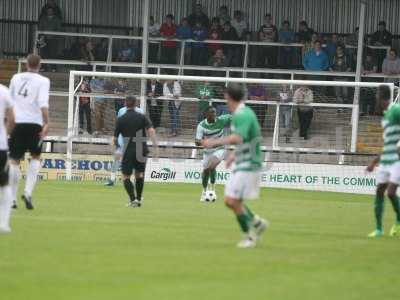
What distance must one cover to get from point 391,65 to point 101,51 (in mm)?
9403

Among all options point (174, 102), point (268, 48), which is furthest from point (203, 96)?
point (268, 48)

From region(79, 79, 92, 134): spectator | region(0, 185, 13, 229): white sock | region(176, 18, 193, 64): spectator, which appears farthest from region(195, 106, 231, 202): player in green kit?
region(176, 18, 193, 64): spectator

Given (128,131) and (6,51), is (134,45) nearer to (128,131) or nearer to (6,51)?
(6,51)

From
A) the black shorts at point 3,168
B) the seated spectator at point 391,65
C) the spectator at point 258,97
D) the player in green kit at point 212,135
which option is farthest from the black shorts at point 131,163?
the seated spectator at point 391,65

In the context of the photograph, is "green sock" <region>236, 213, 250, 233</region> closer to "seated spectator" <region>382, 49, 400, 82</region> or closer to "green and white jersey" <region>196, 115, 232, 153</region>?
"green and white jersey" <region>196, 115, 232, 153</region>

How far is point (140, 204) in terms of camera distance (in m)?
21.1

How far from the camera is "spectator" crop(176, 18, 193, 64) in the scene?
36938mm

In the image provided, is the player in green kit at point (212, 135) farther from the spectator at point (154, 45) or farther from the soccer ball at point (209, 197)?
the spectator at point (154, 45)

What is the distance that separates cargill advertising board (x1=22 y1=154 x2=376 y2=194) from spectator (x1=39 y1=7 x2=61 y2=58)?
7.21 m

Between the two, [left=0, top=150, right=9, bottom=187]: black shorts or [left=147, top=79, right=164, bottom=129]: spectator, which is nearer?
[left=0, top=150, right=9, bottom=187]: black shorts

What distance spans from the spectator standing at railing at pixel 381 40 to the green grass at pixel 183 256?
17.2 m

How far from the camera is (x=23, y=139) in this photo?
17250mm

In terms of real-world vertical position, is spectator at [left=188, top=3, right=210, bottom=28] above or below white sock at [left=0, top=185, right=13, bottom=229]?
above

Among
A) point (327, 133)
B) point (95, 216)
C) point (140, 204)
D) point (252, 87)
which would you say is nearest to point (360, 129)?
point (327, 133)
